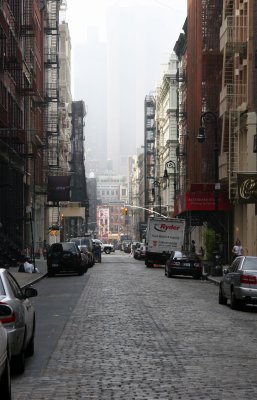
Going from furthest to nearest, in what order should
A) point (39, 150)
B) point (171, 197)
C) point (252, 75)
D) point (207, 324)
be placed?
point (171, 197) < point (39, 150) < point (252, 75) < point (207, 324)

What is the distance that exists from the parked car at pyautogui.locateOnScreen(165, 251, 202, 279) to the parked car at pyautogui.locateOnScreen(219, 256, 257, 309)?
2131 centimetres

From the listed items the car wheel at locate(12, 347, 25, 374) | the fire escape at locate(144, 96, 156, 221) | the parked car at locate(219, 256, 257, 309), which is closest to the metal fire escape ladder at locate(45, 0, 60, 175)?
the fire escape at locate(144, 96, 156, 221)

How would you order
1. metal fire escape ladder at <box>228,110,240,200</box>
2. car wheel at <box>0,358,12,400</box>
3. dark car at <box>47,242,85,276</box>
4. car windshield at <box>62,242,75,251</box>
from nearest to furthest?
1. car wheel at <box>0,358,12,400</box>
2. dark car at <box>47,242,85,276</box>
3. car windshield at <box>62,242,75,251</box>
4. metal fire escape ladder at <box>228,110,240,200</box>

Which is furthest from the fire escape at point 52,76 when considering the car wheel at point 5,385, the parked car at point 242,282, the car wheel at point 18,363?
the car wheel at point 5,385

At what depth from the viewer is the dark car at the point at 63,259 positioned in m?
51.5

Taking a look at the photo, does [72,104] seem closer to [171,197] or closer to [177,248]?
[171,197]

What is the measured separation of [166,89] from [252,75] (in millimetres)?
76967

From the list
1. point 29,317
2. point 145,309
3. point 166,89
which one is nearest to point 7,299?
point 29,317

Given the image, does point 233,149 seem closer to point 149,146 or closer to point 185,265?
point 185,265

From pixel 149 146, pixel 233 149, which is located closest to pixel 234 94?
pixel 233 149

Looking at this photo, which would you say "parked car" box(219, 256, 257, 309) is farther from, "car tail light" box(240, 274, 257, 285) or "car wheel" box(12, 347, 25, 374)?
A: "car wheel" box(12, 347, 25, 374)

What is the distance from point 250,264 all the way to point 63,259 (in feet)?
86.8

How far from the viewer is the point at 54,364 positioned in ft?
47.8

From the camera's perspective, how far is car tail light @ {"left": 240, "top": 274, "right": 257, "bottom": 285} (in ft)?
84.4
